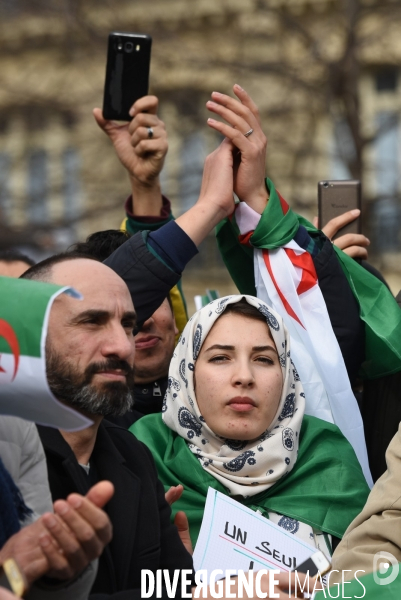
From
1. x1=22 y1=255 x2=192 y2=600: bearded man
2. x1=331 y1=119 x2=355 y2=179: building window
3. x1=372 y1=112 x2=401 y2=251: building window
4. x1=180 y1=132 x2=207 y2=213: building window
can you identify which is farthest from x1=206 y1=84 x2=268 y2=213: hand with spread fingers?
x1=180 y1=132 x2=207 y2=213: building window

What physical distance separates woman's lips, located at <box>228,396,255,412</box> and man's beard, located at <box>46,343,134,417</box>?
68 centimetres

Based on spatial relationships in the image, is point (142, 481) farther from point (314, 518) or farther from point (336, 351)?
point (336, 351)

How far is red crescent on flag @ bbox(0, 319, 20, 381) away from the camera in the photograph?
2453mm

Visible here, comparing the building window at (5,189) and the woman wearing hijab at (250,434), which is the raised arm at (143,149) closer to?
the woman wearing hijab at (250,434)

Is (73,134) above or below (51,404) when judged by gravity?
below

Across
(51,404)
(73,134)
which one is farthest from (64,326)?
(73,134)

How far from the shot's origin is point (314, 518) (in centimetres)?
379

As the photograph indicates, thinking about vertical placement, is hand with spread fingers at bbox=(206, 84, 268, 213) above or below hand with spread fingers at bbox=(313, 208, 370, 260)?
above

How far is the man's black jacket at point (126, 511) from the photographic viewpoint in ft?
10.2

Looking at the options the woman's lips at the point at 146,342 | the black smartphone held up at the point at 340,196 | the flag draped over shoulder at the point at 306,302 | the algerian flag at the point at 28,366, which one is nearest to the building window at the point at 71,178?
the black smartphone held up at the point at 340,196

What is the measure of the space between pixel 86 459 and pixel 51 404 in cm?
93

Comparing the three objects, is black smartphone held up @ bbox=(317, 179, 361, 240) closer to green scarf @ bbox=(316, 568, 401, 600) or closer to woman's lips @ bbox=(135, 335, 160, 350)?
woman's lips @ bbox=(135, 335, 160, 350)

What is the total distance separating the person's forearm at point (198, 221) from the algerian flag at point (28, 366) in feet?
5.09

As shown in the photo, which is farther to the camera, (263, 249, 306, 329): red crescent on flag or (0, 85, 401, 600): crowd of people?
(263, 249, 306, 329): red crescent on flag
